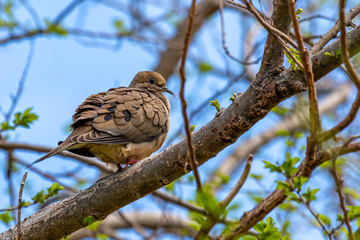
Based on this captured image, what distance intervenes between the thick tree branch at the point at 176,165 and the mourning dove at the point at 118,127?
2.01 feet

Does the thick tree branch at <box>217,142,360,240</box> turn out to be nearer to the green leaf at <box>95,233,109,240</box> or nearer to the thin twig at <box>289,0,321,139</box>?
the thin twig at <box>289,0,321,139</box>

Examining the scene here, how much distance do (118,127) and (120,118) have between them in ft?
0.37

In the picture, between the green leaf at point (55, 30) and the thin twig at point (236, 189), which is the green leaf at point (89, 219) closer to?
the thin twig at point (236, 189)

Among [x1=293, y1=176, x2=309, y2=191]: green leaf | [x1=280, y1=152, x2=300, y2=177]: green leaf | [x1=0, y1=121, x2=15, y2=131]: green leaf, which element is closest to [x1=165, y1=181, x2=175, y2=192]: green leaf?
[x1=0, y1=121, x2=15, y2=131]: green leaf

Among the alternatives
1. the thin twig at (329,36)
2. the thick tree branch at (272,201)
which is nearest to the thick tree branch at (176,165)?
the thick tree branch at (272,201)

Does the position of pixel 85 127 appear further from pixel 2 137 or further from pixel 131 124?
pixel 2 137

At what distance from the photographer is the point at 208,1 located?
30.4 feet

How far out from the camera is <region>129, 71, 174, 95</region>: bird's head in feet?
19.5

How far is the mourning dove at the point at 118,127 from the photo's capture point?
4.37 metres

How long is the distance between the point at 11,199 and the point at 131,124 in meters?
1.87

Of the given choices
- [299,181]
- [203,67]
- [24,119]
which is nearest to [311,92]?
[299,181]

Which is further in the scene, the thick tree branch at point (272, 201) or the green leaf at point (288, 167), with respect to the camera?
the green leaf at point (288, 167)

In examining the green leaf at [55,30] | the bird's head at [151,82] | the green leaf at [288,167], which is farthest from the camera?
the green leaf at [55,30]

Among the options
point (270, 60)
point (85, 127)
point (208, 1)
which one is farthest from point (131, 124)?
point (208, 1)
